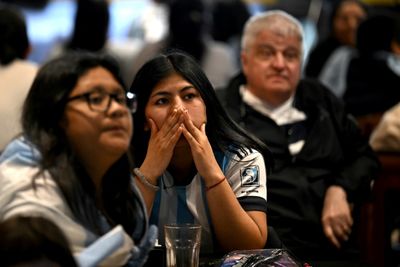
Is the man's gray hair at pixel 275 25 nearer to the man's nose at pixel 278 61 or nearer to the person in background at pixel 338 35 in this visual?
the man's nose at pixel 278 61

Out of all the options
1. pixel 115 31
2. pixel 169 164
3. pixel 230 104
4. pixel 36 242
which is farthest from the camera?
pixel 115 31

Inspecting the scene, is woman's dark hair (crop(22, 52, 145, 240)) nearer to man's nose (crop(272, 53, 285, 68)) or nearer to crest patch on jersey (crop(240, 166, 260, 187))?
crest patch on jersey (crop(240, 166, 260, 187))

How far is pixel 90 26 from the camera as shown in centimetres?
503

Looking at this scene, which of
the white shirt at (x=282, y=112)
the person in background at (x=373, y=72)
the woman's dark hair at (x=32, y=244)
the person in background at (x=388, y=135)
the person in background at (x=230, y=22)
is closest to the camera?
the woman's dark hair at (x=32, y=244)

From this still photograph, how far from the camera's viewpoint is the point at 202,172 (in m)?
2.30

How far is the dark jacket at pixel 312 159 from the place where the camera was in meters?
3.25

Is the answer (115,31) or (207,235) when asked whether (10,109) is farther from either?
(115,31)

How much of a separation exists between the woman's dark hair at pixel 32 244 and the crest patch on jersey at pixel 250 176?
79cm

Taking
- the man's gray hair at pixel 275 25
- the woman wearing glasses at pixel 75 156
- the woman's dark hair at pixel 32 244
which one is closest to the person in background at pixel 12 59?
the man's gray hair at pixel 275 25

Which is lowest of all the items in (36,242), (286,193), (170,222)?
(286,193)

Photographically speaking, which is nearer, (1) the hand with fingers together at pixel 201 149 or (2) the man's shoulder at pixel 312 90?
(1) the hand with fingers together at pixel 201 149

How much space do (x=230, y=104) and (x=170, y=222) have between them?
1065 mm

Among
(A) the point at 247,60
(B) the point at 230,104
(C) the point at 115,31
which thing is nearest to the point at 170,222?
(B) the point at 230,104

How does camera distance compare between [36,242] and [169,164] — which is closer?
[36,242]
